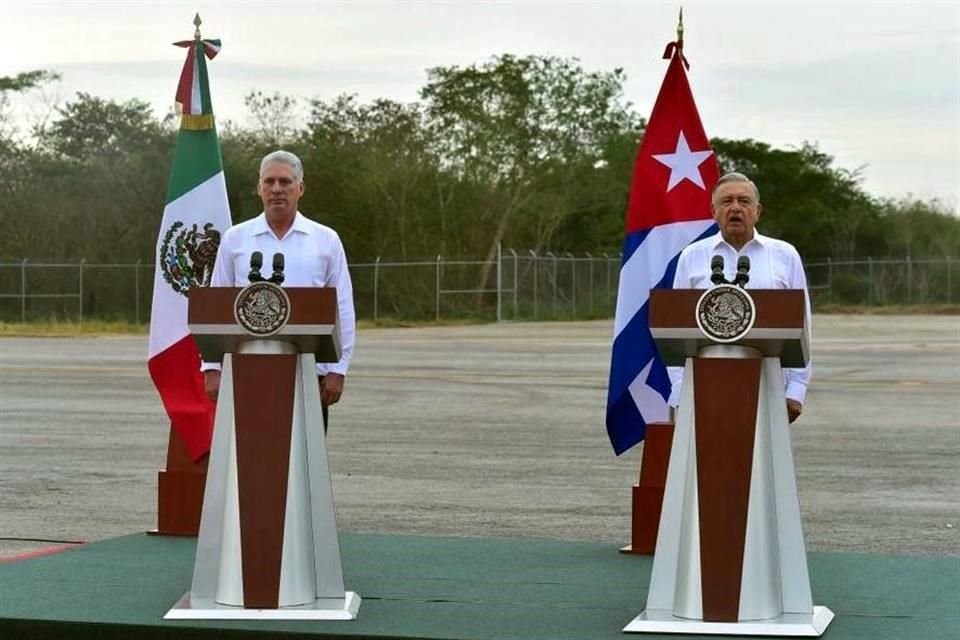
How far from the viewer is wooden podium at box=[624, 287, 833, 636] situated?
6711mm

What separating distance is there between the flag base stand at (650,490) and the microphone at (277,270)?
2.66m

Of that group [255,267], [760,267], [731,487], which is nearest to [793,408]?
[760,267]

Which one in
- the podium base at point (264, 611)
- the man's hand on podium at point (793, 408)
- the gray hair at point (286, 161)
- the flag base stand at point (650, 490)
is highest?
the gray hair at point (286, 161)

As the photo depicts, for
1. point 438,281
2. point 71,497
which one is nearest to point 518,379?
point 71,497

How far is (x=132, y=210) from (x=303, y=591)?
4741 centimetres

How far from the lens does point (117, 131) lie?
198ft

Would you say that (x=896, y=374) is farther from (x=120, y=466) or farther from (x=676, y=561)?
(x=676, y=561)

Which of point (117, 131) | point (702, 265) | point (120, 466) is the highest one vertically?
point (117, 131)

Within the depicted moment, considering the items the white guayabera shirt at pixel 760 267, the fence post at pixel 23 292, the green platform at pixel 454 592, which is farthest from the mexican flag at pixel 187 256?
the fence post at pixel 23 292

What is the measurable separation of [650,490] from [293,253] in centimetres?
239

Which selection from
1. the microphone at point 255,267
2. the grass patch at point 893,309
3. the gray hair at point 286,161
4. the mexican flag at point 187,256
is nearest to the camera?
the microphone at point 255,267

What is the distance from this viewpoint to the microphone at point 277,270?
711 cm

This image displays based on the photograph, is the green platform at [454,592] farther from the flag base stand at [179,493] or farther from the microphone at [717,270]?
the microphone at [717,270]

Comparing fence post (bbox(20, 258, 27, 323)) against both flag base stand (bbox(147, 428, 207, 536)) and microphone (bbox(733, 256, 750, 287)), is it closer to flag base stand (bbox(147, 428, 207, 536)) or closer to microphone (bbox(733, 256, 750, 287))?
flag base stand (bbox(147, 428, 207, 536))
